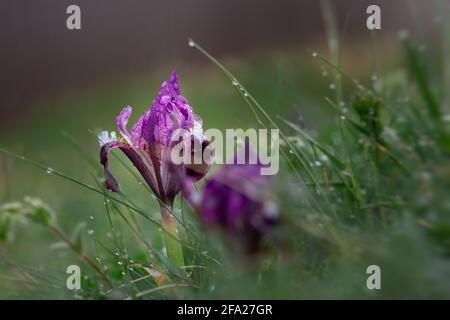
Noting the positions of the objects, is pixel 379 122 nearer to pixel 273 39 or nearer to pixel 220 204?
pixel 220 204

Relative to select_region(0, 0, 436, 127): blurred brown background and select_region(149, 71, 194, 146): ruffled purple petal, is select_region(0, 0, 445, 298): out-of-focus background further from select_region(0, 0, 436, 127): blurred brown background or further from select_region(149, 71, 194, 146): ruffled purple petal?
select_region(149, 71, 194, 146): ruffled purple petal

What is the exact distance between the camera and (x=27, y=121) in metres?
3.42

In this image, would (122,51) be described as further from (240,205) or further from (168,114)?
(240,205)

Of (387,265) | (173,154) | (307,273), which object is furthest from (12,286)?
(387,265)

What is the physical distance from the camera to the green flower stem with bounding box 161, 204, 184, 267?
3.05 feet

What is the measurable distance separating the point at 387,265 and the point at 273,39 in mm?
2447

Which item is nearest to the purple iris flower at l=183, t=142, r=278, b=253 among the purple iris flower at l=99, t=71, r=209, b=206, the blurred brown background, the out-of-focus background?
the purple iris flower at l=99, t=71, r=209, b=206

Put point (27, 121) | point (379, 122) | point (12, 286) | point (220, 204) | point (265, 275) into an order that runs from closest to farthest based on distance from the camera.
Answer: point (220, 204) < point (265, 275) < point (379, 122) < point (12, 286) < point (27, 121)

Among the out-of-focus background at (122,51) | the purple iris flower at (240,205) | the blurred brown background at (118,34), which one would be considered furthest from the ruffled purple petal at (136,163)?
the blurred brown background at (118,34)

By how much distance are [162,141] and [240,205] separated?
0.23 metres

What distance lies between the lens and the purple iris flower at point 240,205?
0.71 meters

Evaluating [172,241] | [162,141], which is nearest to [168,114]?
[162,141]

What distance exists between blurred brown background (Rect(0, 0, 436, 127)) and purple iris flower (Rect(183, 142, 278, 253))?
2541mm
